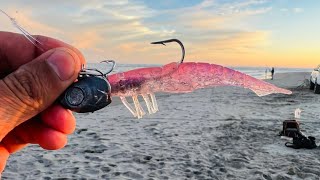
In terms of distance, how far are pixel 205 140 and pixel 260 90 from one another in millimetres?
7380

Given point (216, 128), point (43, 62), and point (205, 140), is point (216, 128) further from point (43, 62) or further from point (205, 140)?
point (43, 62)

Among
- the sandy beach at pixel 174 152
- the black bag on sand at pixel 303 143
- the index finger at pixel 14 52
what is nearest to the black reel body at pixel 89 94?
the index finger at pixel 14 52

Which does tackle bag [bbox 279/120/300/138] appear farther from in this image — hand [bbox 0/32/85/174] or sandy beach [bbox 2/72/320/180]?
hand [bbox 0/32/85/174]

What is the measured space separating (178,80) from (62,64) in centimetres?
78

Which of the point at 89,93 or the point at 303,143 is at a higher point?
the point at 89,93

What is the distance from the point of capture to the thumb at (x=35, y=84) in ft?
7.44

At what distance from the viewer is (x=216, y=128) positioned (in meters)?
11.0

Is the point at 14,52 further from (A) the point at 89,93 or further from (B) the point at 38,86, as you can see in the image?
(A) the point at 89,93

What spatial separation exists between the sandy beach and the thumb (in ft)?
14.8

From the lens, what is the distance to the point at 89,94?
7.01 feet

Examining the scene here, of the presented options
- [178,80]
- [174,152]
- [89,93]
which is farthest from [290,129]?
[89,93]

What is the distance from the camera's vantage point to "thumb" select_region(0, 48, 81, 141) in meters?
2.27

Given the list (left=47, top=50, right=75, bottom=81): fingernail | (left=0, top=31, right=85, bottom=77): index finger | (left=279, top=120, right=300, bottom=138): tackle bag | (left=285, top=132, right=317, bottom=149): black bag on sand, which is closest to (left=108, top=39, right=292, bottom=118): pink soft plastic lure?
(left=47, top=50, right=75, bottom=81): fingernail

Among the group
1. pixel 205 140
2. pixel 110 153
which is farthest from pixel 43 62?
pixel 205 140
